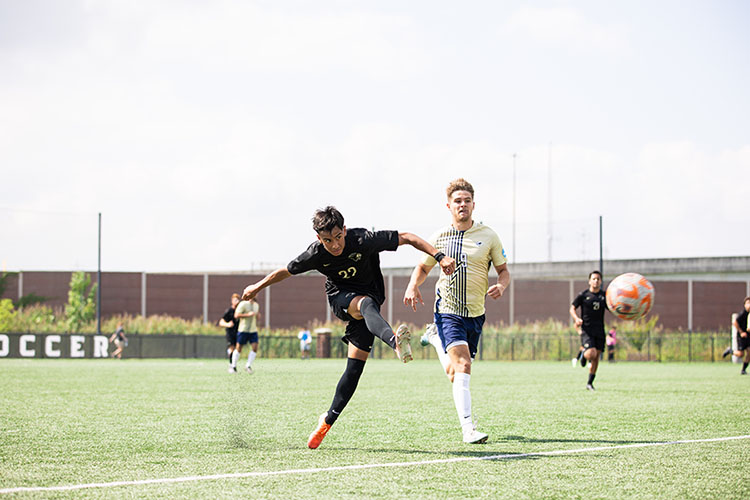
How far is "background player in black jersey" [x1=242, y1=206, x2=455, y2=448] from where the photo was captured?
6.80 m

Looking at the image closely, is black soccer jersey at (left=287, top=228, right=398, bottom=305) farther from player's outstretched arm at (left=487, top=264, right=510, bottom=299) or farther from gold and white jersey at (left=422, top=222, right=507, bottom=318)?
player's outstretched arm at (left=487, top=264, right=510, bottom=299)

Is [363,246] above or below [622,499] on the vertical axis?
above

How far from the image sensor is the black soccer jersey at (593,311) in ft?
52.2

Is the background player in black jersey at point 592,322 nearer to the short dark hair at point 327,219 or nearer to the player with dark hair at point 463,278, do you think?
the player with dark hair at point 463,278

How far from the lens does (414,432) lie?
859cm

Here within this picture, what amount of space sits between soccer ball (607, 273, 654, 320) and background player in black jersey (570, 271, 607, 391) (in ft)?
12.9

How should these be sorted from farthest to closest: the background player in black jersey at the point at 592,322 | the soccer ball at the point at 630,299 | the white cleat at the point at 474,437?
the background player in black jersey at the point at 592,322 → the soccer ball at the point at 630,299 → the white cleat at the point at 474,437

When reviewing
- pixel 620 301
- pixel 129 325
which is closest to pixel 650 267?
pixel 129 325

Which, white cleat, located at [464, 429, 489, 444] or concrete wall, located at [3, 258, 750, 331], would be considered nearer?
white cleat, located at [464, 429, 489, 444]

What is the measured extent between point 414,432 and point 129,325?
37971mm

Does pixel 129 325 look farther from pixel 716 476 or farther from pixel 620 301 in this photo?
pixel 716 476

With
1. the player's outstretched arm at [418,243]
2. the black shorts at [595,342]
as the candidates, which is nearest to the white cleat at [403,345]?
the player's outstretched arm at [418,243]

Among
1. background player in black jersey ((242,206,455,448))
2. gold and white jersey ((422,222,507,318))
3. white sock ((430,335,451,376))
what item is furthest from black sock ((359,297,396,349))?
white sock ((430,335,451,376))

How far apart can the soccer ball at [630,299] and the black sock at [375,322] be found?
18.0 ft
